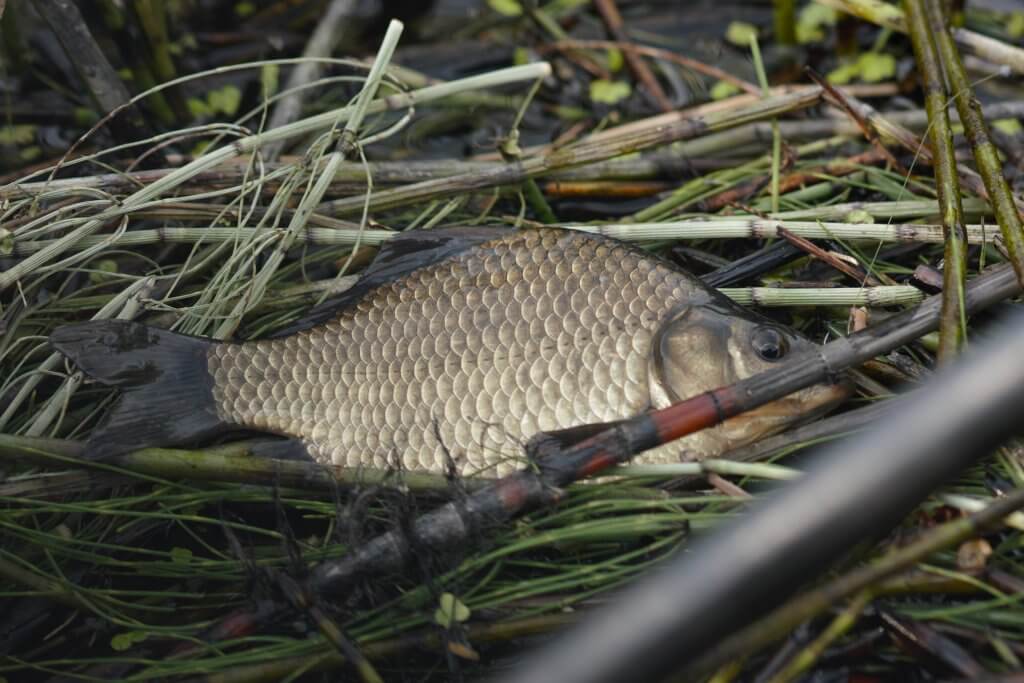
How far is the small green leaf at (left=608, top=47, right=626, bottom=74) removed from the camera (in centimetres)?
414

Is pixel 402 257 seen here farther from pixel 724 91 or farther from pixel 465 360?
pixel 724 91

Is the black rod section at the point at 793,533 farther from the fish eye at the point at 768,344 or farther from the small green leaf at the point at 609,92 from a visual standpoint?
the small green leaf at the point at 609,92

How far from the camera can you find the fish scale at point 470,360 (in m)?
2.39

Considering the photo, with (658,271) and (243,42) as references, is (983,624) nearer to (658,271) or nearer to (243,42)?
(658,271)

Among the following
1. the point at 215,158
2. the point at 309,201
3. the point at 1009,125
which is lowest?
the point at 1009,125

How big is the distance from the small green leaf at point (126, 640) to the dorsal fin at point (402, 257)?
0.86 metres

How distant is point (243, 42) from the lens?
445cm

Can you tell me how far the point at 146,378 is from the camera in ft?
8.38

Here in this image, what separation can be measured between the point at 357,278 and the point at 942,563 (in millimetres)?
1674

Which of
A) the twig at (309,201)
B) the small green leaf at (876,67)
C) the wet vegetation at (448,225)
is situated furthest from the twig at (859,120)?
the twig at (309,201)

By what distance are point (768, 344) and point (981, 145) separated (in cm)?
92

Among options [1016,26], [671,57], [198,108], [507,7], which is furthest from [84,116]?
[1016,26]

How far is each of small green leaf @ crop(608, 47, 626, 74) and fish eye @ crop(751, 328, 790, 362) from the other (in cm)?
219

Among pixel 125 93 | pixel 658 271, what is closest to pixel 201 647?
pixel 658 271
